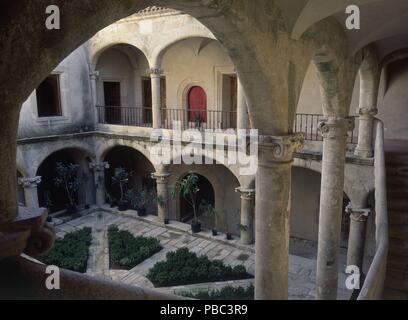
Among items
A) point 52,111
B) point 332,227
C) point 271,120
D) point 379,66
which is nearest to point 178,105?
point 52,111

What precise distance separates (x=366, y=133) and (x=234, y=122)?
627cm

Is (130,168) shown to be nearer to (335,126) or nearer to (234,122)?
(234,122)

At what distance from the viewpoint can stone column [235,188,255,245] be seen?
10.5 m

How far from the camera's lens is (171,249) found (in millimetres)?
10320

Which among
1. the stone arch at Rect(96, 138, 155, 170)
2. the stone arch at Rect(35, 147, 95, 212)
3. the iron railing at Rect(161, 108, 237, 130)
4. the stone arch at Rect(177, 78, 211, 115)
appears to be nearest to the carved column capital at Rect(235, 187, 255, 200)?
the iron railing at Rect(161, 108, 237, 130)

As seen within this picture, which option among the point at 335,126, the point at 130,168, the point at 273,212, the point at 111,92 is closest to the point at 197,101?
the point at 111,92

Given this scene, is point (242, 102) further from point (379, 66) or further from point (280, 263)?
point (280, 263)

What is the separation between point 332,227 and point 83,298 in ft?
18.6

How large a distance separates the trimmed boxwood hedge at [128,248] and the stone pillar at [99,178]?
2914mm

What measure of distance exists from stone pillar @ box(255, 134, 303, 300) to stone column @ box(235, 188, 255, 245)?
20.6 ft

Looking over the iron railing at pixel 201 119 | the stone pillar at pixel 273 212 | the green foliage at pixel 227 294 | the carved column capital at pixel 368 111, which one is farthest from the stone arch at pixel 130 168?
the stone pillar at pixel 273 212

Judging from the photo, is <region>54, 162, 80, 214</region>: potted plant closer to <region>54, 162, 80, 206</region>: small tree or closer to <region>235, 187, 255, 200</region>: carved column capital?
<region>54, 162, 80, 206</region>: small tree

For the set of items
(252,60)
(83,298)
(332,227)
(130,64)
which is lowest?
(332,227)
